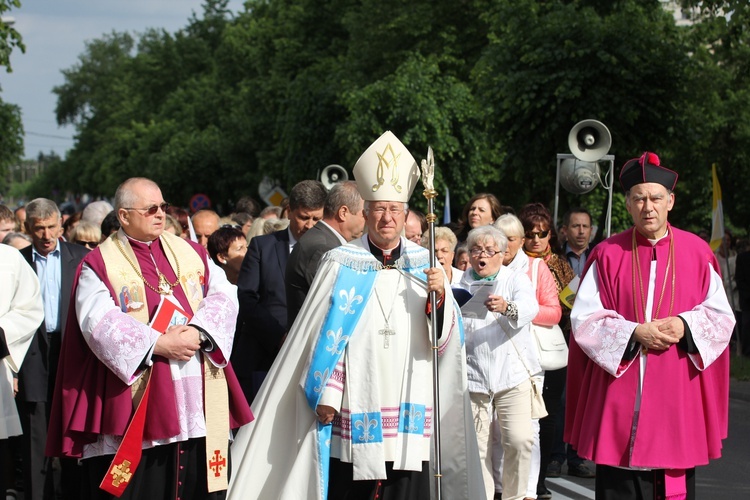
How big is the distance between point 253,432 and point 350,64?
30338mm

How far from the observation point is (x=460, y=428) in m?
6.18

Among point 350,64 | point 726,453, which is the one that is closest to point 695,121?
point 350,64

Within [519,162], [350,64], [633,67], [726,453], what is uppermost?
[350,64]

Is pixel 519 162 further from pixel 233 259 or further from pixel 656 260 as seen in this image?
pixel 656 260

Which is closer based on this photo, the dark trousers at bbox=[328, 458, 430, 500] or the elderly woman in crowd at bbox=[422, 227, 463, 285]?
the dark trousers at bbox=[328, 458, 430, 500]

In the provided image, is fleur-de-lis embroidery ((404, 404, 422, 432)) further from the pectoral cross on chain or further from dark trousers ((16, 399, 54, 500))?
dark trousers ((16, 399, 54, 500))

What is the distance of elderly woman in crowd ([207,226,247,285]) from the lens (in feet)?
30.7

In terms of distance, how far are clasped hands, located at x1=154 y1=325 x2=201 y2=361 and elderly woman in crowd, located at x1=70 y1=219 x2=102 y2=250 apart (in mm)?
4073

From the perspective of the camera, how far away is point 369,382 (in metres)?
5.85

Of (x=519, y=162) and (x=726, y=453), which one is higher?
(x=519, y=162)

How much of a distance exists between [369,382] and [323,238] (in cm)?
159

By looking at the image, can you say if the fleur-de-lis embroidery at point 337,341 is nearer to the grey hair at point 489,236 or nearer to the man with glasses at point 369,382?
the man with glasses at point 369,382

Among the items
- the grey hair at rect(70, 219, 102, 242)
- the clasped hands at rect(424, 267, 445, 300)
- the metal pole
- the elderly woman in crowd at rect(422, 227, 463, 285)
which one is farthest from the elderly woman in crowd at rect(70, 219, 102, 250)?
the clasped hands at rect(424, 267, 445, 300)

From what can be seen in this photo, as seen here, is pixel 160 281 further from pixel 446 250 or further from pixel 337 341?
pixel 446 250
